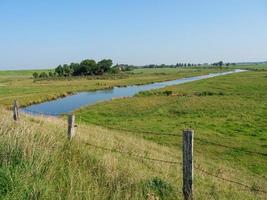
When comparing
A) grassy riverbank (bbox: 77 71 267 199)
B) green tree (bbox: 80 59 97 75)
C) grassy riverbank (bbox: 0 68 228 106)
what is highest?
green tree (bbox: 80 59 97 75)

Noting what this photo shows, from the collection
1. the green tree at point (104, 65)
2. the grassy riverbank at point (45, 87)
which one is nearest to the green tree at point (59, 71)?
the green tree at point (104, 65)

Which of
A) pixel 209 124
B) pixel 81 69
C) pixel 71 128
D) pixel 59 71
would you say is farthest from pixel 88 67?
pixel 71 128

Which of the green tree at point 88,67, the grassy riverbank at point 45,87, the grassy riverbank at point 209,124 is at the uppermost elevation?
the green tree at point 88,67

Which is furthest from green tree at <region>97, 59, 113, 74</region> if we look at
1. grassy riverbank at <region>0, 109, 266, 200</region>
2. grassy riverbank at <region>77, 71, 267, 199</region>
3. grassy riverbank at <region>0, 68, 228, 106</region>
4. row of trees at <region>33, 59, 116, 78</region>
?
grassy riverbank at <region>0, 109, 266, 200</region>

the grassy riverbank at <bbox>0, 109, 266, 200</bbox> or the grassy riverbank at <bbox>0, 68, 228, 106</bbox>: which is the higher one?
the grassy riverbank at <bbox>0, 109, 266, 200</bbox>

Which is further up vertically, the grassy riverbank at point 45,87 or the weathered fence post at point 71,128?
the weathered fence post at point 71,128

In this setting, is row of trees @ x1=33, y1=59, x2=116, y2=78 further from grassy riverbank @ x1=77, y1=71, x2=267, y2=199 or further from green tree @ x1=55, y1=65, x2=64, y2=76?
grassy riverbank @ x1=77, y1=71, x2=267, y2=199

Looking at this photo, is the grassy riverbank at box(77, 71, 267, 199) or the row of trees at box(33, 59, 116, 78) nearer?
the grassy riverbank at box(77, 71, 267, 199)

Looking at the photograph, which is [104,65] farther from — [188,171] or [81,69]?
[188,171]

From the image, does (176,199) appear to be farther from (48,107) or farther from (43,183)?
(48,107)

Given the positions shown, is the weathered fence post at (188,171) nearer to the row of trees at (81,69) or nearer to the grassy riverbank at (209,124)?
the grassy riverbank at (209,124)

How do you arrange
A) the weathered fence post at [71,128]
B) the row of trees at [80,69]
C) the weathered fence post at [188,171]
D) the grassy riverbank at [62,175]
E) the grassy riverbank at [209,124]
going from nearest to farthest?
the grassy riverbank at [62,175] < the weathered fence post at [188,171] < the weathered fence post at [71,128] < the grassy riverbank at [209,124] < the row of trees at [80,69]

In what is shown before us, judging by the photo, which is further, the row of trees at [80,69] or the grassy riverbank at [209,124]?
the row of trees at [80,69]

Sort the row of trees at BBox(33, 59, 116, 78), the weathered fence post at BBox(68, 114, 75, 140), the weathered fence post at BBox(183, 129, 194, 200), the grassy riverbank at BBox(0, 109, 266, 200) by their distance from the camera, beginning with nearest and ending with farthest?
the grassy riverbank at BBox(0, 109, 266, 200) < the weathered fence post at BBox(183, 129, 194, 200) < the weathered fence post at BBox(68, 114, 75, 140) < the row of trees at BBox(33, 59, 116, 78)
